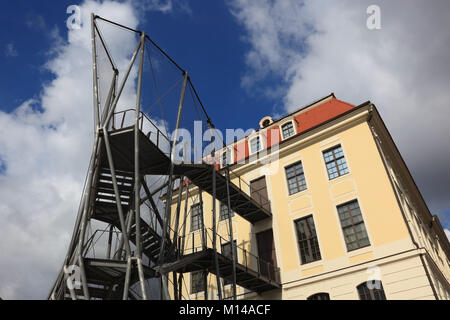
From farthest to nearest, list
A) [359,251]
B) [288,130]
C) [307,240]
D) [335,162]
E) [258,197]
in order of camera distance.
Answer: [288,130]
[258,197]
[335,162]
[307,240]
[359,251]

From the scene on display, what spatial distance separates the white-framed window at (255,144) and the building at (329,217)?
7 centimetres

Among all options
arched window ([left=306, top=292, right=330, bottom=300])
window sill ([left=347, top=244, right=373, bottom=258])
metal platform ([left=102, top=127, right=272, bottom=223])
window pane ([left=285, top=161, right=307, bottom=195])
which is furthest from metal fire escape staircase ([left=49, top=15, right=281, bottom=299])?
window pane ([left=285, top=161, right=307, bottom=195])

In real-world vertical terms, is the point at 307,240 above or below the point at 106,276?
above

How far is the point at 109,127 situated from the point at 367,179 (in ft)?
37.8

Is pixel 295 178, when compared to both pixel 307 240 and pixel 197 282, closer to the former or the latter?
pixel 307 240

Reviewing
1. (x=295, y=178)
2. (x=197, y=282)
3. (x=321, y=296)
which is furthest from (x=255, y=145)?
(x=321, y=296)

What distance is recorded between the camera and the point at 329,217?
1644cm

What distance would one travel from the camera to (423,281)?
1292cm

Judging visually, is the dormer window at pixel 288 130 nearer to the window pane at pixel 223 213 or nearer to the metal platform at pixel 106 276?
the window pane at pixel 223 213

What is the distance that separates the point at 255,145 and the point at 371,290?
11.1m

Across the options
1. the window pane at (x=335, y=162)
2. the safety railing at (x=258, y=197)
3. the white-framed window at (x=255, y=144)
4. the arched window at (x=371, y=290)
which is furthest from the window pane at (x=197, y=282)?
the window pane at (x=335, y=162)

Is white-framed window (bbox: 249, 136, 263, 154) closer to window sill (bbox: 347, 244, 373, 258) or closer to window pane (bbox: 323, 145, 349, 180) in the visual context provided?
window pane (bbox: 323, 145, 349, 180)
